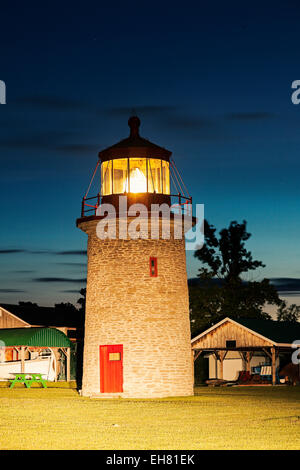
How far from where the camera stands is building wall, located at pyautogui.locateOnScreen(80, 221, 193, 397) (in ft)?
87.2

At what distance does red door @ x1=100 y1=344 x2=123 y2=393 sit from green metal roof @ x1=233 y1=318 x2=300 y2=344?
10.7 m

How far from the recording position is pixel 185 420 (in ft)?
58.7

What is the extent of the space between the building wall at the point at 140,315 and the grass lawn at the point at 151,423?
4.62 ft

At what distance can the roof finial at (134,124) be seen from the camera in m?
28.9

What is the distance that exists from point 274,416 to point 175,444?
19.0ft

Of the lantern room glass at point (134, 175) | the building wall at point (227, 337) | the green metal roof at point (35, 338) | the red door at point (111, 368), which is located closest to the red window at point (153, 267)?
the lantern room glass at point (134, 175)

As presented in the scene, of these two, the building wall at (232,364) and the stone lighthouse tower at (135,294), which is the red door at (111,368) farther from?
the building wall at (232,364)

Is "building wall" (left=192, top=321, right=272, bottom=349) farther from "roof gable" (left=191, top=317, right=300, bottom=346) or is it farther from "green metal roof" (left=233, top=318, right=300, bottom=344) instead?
"green metal roof" (left=233, top=318, right=300, bottom=344)

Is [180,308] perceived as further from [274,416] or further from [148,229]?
[274,416]

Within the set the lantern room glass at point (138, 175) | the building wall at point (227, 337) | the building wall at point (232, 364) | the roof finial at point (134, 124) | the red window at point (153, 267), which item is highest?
the roof finial at point (134, 124)

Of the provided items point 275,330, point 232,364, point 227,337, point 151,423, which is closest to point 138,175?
point 151,423

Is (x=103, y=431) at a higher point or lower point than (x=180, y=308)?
lower

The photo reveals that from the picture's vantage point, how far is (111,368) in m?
27.0
